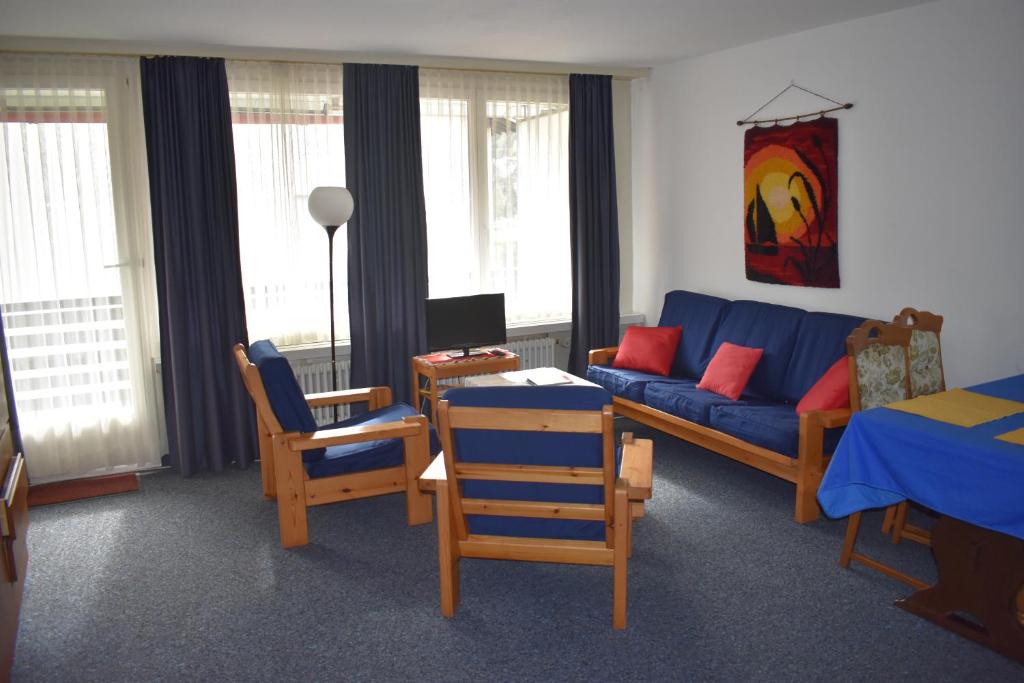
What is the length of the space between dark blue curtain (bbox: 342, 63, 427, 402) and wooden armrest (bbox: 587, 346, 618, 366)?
3.82 feet

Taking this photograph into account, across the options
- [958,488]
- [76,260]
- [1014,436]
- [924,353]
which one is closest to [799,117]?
[924,353]

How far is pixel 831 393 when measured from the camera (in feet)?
13.3

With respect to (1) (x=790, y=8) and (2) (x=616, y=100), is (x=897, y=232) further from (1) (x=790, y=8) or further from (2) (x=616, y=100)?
(2) (x=616, y=100)

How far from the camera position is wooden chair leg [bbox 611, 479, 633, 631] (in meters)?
2.96

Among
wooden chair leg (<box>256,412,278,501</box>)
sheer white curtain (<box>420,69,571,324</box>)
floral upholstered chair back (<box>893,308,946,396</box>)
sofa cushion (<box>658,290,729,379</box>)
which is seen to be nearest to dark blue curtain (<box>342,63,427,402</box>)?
sheer white curtain (<box>420,69,571,324</box>)

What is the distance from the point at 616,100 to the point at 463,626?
4241 mm

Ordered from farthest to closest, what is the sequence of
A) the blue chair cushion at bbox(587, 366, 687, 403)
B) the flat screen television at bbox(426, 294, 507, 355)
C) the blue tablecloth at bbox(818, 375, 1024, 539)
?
1. the flat screen television at bbox(426, 294, 507, 355)
2. the blue chair cushion at bbox(587, 366, 687, 403)
3. the blue tablecloth at bbox(818, 375, 1024, 539)

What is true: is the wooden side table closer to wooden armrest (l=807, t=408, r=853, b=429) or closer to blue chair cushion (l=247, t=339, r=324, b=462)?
blue chair cushion (l=247, t=339, r=324, b=462)

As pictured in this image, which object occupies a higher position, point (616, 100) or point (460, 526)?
point (616, 100)

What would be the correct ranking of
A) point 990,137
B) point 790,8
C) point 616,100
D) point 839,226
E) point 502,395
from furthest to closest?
point 616,100 → point 839,226 → point 790,8 → point 990,137 → point 502,395

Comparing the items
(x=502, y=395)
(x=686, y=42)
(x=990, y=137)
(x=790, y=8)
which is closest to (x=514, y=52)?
(x=686, y=42)

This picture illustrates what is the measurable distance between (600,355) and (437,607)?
9.05 ft

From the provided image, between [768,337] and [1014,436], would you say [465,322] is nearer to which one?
[768,337]

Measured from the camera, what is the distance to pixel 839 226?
4770 mm
